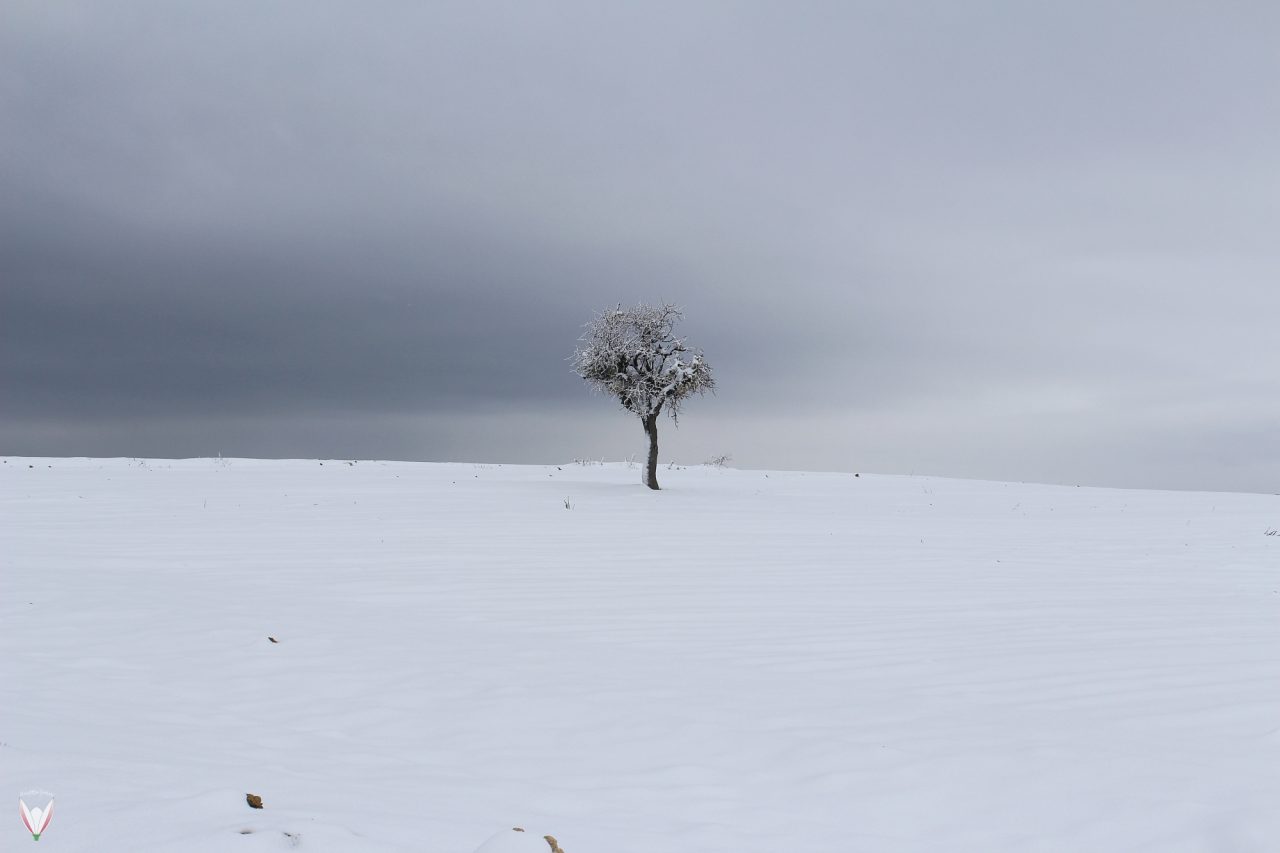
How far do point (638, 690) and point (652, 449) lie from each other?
17177 mm

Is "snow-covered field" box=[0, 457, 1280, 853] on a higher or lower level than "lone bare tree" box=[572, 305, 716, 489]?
lower

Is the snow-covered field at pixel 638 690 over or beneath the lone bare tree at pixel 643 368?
beneath

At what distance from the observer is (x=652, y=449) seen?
22516mm

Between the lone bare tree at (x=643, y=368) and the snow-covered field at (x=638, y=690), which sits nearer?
the snow-covered field at (x=638, y=690)

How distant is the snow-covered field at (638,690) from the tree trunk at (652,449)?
30.7 ft

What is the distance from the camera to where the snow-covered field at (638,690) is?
3215 mm

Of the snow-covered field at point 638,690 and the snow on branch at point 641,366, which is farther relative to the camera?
the snow on branch at point 641,366

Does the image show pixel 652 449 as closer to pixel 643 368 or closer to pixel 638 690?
pixel 643 368

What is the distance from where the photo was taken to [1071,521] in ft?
53.1

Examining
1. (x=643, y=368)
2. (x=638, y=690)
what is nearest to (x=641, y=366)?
(x=643, y=368)

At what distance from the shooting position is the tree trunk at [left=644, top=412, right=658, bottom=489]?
22.2m

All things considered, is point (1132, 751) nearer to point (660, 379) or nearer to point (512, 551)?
point (512, 551)

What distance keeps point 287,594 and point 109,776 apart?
18.8 ft

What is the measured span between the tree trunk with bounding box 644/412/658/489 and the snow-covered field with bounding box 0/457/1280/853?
30.7 ft
